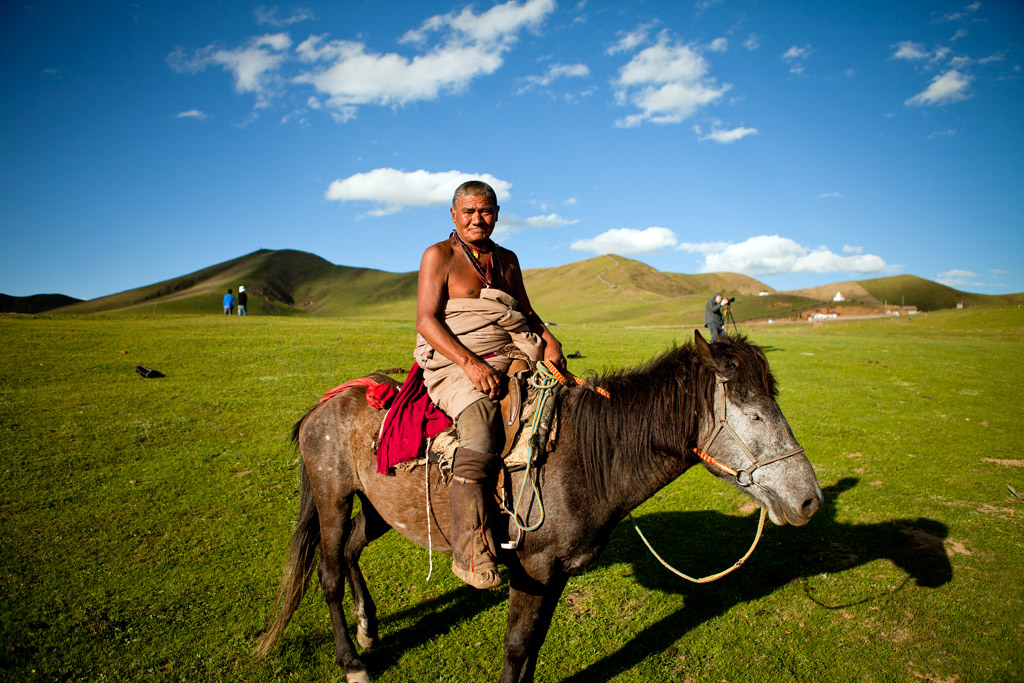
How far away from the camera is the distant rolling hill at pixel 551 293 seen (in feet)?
294

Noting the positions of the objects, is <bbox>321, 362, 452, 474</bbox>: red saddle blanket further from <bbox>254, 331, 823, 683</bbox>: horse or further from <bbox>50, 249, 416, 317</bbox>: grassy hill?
<bbox>50, 249, 416, 317</bbox>: grassy hill

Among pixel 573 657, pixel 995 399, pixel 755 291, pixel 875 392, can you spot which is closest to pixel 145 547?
pixel 573 657

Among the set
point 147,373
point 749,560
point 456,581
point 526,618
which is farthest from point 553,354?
point 147,373

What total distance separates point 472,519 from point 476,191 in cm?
242

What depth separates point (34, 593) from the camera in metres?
5.18

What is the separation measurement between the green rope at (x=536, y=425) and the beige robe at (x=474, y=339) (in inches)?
7.3

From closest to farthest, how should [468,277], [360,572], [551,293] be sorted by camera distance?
[468,277] → [360,572] → [551,293]

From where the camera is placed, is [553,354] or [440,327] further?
[553,354]

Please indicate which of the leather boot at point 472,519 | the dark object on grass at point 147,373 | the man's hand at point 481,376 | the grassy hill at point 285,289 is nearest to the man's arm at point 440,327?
the man's hand at point 481,376

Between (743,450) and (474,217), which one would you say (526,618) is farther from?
(474,217)

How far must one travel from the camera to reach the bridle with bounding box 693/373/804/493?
3387 mm

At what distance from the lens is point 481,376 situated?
356cm

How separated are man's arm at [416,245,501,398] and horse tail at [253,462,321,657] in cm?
242

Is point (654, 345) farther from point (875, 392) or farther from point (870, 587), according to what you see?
point (870, 587)
